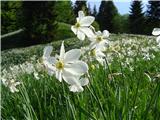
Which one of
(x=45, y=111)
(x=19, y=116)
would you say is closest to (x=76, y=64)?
(x=45, y=111)

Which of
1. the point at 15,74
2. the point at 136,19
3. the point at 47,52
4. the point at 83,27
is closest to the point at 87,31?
the point at 83,27

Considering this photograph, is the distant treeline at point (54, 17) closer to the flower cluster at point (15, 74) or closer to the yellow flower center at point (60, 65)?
the flower cluster at point (15, 74)

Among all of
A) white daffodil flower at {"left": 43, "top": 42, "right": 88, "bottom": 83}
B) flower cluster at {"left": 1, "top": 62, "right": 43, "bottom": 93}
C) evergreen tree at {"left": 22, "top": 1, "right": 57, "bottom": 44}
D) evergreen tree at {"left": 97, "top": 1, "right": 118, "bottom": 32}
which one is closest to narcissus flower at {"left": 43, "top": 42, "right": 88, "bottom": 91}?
white daffodil flower at {"left": 43, "top": 42, "right": 88, "bottom": 83}

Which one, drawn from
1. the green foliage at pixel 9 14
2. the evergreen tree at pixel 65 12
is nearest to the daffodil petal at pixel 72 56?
the green foliage at pixel 9 14

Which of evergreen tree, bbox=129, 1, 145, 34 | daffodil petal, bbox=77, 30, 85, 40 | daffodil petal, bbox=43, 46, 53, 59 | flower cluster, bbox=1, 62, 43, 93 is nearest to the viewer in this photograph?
daffodil petal, bbox=43, 46, 53, 59

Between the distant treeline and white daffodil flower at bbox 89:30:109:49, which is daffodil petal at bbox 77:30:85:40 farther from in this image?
the distant treeline
